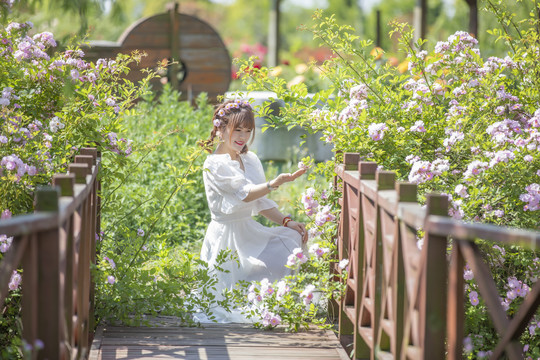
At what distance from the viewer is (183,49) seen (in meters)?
11.7

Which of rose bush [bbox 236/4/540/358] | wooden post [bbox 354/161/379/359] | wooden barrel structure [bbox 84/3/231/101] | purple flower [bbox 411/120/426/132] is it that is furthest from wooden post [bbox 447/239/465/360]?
wooden barrel structure [bbox 84/3/231/101]

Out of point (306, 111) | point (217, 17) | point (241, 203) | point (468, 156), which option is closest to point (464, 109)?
point (468, 156)

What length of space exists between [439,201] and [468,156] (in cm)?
166

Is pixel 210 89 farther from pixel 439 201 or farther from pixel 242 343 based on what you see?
pixel 439 201

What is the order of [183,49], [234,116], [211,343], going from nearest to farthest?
[211,343] → [234,116] → [183,49]

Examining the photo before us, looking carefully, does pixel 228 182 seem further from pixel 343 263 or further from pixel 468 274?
pixel 468 274

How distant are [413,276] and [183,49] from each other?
9.64 meters

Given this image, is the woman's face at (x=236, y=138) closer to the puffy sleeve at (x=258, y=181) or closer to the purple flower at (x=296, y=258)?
the puffy sleeve at (x=258, y=181)

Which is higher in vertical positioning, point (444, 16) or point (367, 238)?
point (444, 16)

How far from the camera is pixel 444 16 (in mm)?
22734

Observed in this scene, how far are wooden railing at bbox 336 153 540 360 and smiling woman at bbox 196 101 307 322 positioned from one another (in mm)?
1110

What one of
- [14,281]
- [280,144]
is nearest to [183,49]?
[280,144]

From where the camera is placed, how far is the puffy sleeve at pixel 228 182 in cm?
471

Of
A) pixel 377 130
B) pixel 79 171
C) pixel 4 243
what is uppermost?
pixel 377 130
